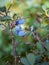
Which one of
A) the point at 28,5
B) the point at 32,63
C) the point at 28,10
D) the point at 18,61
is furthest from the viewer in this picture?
the point at 28,5

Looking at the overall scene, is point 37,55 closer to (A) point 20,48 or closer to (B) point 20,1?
(A) point 20,48

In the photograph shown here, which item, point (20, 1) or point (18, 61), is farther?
point (20, 1)

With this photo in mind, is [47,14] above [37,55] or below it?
above

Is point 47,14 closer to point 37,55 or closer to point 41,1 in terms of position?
point 37,55

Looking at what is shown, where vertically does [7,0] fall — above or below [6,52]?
above

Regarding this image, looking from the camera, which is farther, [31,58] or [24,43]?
[24,43]

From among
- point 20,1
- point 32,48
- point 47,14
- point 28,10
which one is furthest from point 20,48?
point 20,1

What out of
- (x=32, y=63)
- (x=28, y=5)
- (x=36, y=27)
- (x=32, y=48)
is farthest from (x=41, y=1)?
(x=32, y=63)

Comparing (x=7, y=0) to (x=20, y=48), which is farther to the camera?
(x=20, y=48)

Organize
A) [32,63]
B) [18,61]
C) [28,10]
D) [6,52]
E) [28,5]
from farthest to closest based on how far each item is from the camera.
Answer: [28,5] < [28,10] < [6,52] < [18,61] < [32,63]
